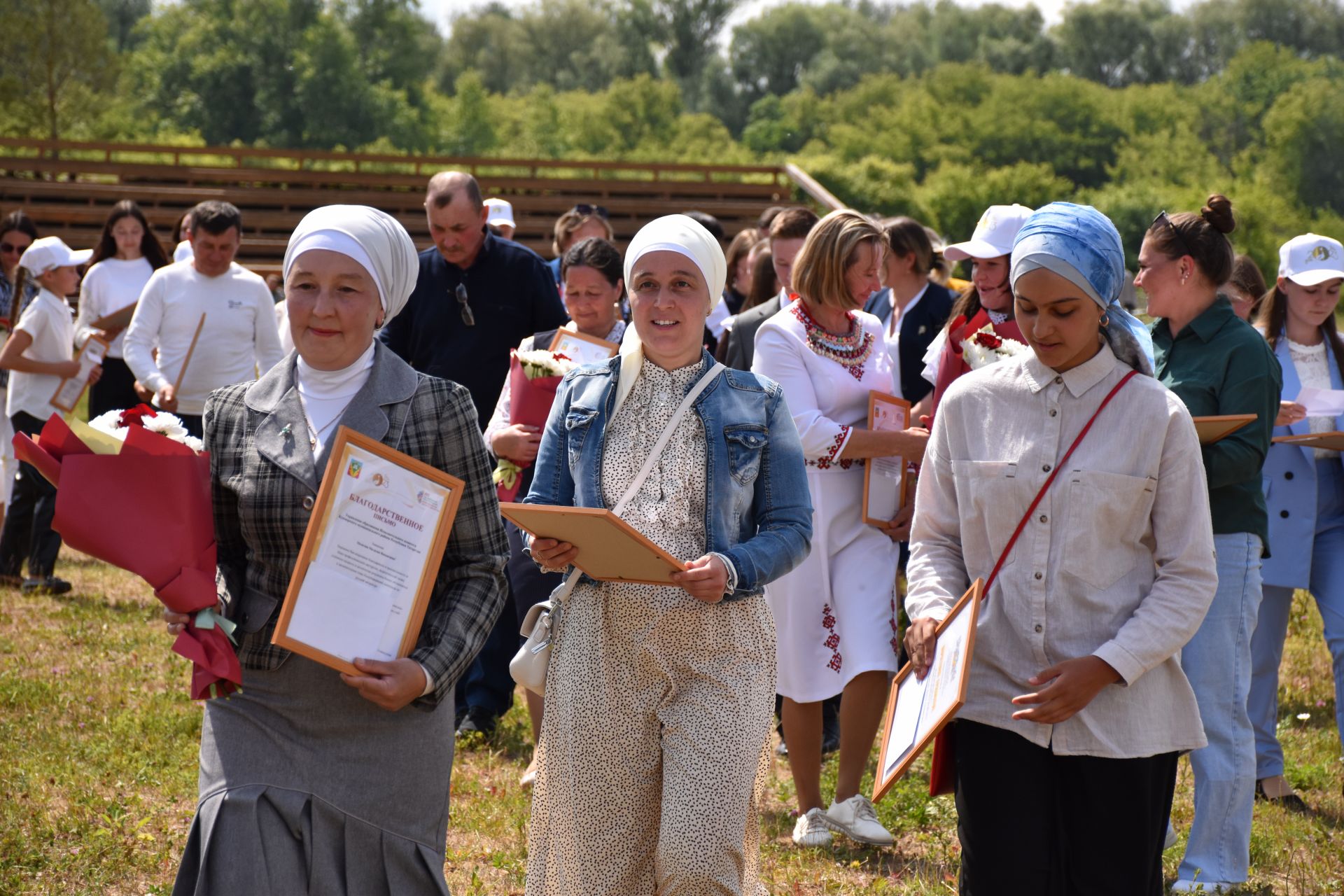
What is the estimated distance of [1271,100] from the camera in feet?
241

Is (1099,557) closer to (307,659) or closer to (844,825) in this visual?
(307,659)

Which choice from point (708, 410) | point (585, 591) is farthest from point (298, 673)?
point (708, 410)

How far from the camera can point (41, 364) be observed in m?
9.36

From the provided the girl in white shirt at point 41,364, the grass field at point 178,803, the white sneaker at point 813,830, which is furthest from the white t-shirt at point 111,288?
the white sneaker at point 813,830

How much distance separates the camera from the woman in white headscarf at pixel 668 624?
3586mm

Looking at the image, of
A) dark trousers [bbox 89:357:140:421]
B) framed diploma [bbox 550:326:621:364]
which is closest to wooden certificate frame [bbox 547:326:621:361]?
framed diploma [bbox 550:326:621:364]

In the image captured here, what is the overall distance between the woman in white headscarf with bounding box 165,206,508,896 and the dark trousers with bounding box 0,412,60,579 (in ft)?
23.5

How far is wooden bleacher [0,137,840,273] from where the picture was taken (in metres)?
28.7

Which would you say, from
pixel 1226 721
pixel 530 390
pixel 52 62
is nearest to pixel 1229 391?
pixel 1226 721

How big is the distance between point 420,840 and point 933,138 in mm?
70477

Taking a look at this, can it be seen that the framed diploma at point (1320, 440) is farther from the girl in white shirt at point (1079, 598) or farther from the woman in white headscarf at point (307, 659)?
the woman in white headscarf at point (307, 659)

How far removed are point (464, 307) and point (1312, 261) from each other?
151 inches

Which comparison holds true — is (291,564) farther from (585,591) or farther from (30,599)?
(30,599)

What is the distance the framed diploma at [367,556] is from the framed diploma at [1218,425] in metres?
2.58
